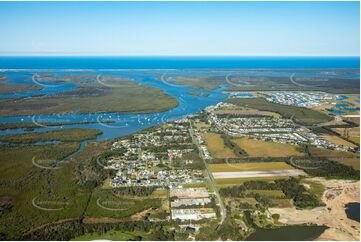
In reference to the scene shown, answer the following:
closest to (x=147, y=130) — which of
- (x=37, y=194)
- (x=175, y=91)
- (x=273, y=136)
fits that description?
(x=273, y=136)

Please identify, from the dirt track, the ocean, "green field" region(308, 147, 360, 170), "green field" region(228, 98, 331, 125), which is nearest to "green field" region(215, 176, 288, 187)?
the dirt track

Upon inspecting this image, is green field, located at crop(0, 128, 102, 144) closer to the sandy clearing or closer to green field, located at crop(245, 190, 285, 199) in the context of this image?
the sandy clearing

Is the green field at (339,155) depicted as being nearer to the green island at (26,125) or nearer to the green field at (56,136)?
the green field at (56,136)

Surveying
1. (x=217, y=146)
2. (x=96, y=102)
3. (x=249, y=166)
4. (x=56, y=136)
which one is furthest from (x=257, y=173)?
(x=96, y=102)

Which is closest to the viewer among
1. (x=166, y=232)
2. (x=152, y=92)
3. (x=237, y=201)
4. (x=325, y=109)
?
(x=166, y=232)

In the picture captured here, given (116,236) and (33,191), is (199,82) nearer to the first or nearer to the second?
(33,191)

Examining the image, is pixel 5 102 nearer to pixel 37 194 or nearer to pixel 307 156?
pixel 37 194

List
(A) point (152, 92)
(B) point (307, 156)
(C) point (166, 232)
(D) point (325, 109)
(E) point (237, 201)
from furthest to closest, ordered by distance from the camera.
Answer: (A) point (152, 92)
(D) point (325, 109)
(B) point (307, 156)
(E) point (237, 201)
(C) point (166, 232)
